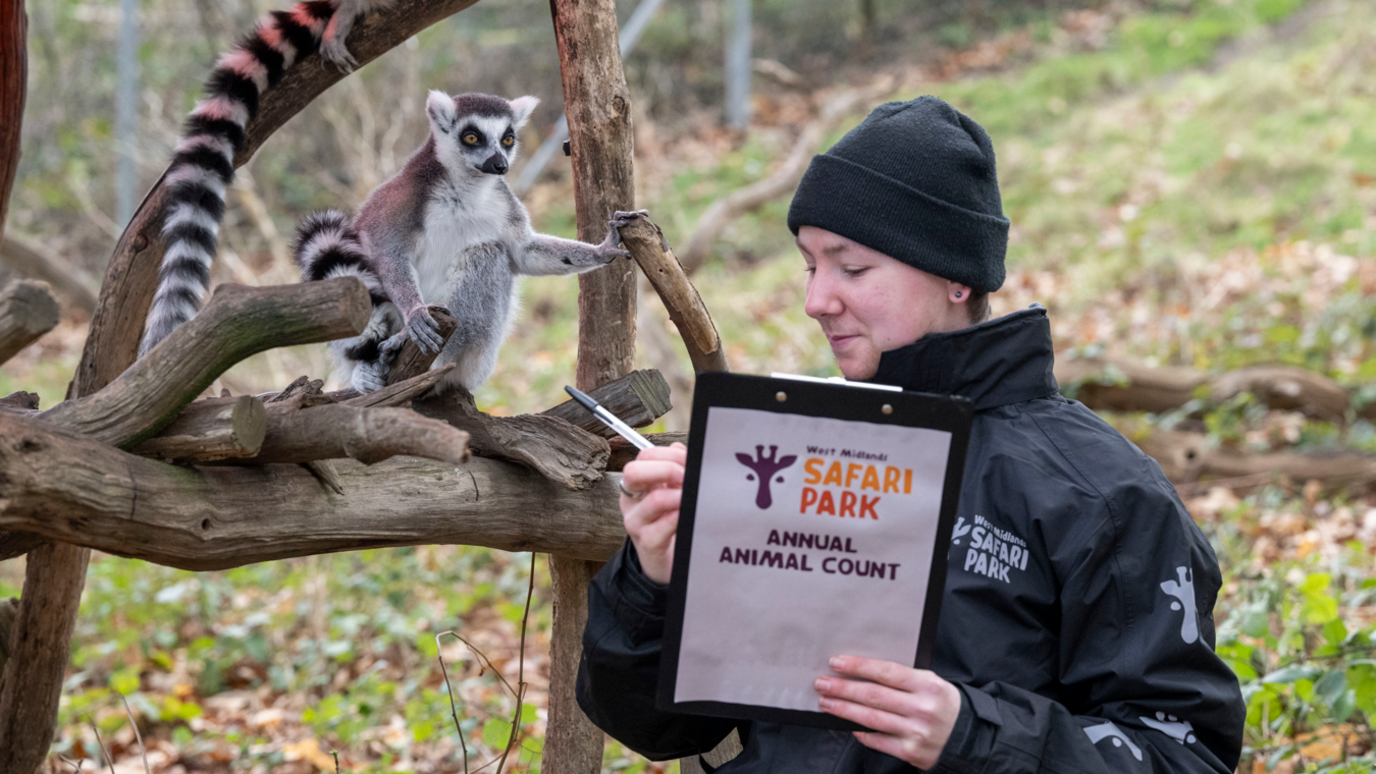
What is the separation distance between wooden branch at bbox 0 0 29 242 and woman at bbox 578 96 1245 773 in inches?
47.6

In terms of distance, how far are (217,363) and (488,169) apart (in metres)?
0.96

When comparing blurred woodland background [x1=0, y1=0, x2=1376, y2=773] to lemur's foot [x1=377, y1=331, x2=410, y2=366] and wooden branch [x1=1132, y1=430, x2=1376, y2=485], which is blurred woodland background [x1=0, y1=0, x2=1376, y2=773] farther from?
lemur's foot [x1=377, y1=331, x2=410, y2=366]

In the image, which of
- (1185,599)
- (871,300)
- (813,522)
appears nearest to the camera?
(813,522)

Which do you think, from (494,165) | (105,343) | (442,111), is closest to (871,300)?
(494,165)

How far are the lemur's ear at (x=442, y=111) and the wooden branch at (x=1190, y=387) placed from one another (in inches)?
147

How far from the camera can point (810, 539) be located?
3.88 ft

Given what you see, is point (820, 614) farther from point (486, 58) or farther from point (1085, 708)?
point (486, 58)

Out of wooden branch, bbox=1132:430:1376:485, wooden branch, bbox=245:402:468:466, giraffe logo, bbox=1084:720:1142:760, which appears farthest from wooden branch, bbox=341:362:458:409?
wooden branch, bbox=1132:430:1376:485

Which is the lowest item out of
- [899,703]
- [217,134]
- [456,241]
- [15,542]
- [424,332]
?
[15,542]

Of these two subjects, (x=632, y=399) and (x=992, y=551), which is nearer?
(x=992, y=551)

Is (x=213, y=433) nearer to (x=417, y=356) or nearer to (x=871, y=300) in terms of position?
(x=417, y=356)

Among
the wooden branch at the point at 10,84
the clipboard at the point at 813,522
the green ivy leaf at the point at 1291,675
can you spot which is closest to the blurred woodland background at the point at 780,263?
the green ivy leaf at the point at 1291,675

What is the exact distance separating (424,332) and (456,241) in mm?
407

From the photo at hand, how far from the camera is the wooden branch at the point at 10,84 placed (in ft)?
5.43
